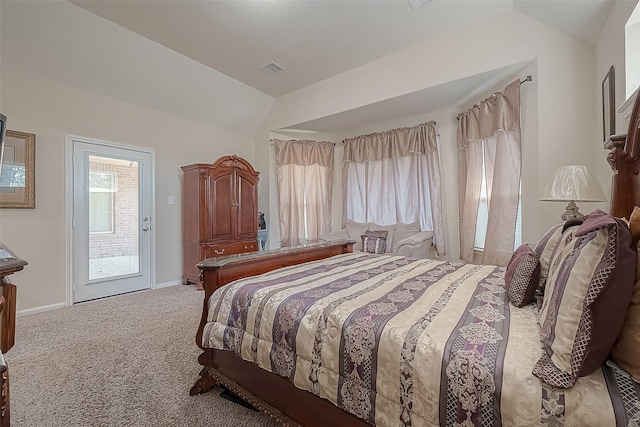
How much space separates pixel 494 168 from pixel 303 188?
116 inches

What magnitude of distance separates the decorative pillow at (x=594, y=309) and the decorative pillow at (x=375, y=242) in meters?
3.18

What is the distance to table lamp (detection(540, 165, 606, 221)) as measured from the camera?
2.03 metres

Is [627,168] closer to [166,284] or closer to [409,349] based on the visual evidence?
[409,349]

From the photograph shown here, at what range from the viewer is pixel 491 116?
3139 millimetres

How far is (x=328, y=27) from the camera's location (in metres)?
2.96

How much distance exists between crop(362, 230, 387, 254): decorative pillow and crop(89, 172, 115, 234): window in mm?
3433

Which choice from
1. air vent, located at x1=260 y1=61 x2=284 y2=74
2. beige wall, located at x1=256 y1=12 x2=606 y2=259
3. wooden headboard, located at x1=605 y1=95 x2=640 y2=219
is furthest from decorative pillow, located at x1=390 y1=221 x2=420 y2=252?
air vent, located at x1=260 y1=61 x2=284 y2=74

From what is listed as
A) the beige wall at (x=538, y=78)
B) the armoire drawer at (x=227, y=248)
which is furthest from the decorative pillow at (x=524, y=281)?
the armoire drawer at (x=227, y=248)

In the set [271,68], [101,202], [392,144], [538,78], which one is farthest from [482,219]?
[101,202]

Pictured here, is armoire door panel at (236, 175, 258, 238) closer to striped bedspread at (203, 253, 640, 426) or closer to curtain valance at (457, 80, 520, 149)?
striped bedspread at (203, 253, 640, 426)

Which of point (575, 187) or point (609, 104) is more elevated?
point (609, 104)

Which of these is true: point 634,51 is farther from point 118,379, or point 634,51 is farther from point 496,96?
point 118,379

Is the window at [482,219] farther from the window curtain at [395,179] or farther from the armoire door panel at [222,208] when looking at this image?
the armoire door panel at [222,208]

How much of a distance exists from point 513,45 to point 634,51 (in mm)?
1004
